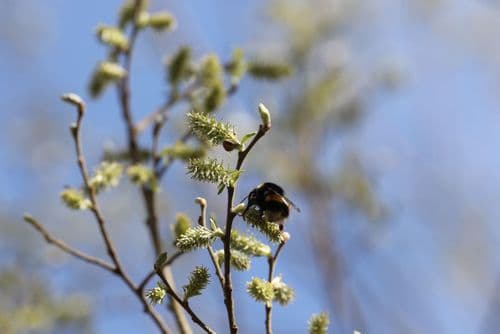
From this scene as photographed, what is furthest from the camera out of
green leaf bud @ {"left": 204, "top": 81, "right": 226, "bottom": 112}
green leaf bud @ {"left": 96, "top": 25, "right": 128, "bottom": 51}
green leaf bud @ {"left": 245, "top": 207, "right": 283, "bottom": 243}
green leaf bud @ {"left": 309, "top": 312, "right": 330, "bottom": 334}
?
green leaf bud @ {"left": 96, "top": 25, "right": 128, "bottom": 51}

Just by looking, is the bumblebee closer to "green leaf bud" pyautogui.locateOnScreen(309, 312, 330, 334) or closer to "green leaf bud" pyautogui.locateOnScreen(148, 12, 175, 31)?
"green leaf bud" pyautogui.locateOnScreen(309, 312, 330, 334)

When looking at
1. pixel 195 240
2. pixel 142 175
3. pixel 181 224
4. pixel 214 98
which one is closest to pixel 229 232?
pixel 195 240

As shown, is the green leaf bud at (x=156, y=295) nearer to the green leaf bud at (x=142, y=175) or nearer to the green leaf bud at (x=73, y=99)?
the green leaf bud at (x=73, y=99)

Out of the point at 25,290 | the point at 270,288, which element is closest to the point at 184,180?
the point at 25,290

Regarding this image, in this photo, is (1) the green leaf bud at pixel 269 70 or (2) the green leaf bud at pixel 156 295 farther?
(1) the green leaf bud at pixel 269 70

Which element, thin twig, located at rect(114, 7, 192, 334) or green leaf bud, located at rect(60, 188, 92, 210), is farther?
thin twig, located at rect(114, 7, 192, 334)

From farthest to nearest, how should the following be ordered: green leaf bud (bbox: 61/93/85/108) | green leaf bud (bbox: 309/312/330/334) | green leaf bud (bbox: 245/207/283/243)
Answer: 1. green leaf bud (bbox: 61/93/85/108)
2. green leaf bud (bbox: 309/312/330/334)
3. green leaf bud (bbox: 245/207/283/243)

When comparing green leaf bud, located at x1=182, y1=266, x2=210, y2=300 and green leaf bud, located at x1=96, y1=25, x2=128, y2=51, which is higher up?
green leaf bud, located at x1=96, y1=25, x2=128, y2=51

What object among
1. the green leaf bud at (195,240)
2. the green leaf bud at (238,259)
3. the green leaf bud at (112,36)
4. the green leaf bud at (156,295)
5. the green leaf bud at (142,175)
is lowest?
the green leaf bud at (156,295)

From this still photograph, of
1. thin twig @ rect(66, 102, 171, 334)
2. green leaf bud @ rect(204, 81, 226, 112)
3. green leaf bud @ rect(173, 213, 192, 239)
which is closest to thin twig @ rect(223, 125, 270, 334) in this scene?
green leaf bud @ rect(173, 213, 192, 239)

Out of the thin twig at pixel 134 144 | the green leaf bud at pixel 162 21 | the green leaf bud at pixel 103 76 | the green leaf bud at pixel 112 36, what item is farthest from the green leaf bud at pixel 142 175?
the green leaf bud at pixel 162 21

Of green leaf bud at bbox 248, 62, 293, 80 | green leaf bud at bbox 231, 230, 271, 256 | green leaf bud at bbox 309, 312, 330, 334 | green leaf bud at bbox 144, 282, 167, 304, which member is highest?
green leaf bud at bbox 248, 62, 293, 80
